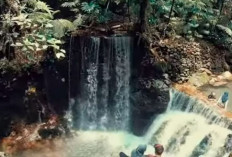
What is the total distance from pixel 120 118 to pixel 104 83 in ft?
4.30

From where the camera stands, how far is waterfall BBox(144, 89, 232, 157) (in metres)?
11.2

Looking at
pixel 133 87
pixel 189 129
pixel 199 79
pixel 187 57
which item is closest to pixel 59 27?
pixel 133 87

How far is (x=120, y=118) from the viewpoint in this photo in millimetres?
13562

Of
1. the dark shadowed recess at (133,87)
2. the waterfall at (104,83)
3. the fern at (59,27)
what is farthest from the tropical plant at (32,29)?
the waterfall at (104,83)

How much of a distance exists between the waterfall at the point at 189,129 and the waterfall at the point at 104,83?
1.28m

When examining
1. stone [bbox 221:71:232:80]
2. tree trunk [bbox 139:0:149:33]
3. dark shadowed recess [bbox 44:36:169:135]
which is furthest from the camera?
stone [bbox 221:71:232:80]

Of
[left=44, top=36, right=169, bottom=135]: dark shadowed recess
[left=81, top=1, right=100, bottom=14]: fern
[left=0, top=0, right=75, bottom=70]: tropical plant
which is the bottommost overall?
[left=44, top=36, right=169, bottom=135]: dark shadowed recess

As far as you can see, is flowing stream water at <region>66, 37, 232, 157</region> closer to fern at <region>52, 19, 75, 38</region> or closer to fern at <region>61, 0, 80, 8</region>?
fern at <region>52, 19, 75, 38</region>

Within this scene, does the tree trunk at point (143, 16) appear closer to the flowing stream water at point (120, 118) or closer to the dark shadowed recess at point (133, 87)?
the dark shadowed recess at point (133, 87)

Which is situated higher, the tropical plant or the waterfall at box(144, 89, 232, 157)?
the tropical plant

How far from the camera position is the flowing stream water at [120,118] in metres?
11.7

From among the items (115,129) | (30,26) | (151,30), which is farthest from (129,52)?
(30,26)

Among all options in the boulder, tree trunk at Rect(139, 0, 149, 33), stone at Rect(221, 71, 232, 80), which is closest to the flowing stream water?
tree trunk at Rect(139, 0, 149, 33)

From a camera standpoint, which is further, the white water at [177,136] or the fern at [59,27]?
the fern at [59,27]
